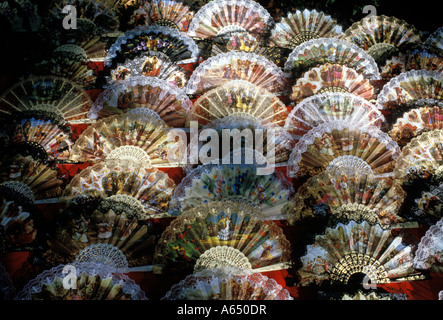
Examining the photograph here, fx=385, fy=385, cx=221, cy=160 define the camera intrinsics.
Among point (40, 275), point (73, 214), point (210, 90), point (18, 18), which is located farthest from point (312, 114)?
point (18, 18)

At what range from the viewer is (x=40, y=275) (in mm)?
1985

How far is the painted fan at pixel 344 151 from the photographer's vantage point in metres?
2.51

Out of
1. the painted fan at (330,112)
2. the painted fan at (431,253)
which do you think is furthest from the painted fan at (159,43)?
the painted fan at (431,253)

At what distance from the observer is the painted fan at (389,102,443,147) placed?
268 centimetres

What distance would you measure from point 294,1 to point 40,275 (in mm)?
3106

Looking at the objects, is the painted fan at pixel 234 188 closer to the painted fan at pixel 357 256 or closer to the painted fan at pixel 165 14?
the painted fan at pixel 357 256


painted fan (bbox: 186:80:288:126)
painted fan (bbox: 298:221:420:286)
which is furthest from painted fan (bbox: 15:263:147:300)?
painted fan (bbox: 186:80:288:126)

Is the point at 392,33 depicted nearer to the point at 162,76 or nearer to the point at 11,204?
the point at 162,76

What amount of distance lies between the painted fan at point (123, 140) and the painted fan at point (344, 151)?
2.86ft

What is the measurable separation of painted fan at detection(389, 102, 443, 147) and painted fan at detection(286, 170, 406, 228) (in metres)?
0.46

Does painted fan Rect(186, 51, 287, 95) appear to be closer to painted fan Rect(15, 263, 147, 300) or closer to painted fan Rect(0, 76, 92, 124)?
painted fan Rect(0, 76, 92, 124)

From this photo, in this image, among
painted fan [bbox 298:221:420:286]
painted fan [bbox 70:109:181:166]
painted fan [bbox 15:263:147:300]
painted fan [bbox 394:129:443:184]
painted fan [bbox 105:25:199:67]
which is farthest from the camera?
painted fan [bbox 105:25:199:67]

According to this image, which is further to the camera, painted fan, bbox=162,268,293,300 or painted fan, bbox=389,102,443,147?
painted fan, bbox=389,102,443,147

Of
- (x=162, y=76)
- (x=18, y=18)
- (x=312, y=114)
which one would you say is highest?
(x=18, y=18)
